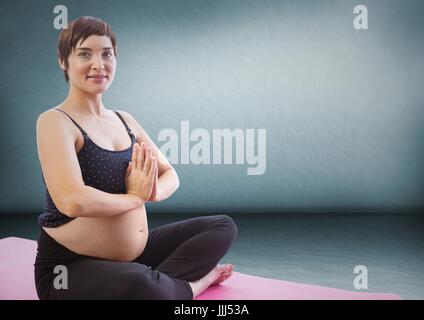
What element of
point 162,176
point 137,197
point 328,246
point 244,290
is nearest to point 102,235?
point 137,197

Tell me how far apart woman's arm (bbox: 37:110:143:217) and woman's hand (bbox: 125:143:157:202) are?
81 mm

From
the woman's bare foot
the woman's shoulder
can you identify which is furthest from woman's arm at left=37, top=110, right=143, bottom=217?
the woman's bare foot

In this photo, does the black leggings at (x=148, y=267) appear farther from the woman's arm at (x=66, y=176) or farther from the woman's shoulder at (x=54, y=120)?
the woman's shoulder at (x=54, y=120)

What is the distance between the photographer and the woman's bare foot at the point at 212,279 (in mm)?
1777

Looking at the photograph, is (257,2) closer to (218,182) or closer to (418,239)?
(218,182)

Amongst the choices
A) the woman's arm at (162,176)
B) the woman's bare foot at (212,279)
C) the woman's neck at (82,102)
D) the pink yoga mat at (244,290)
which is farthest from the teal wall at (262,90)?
the woman's neck at (82,102)

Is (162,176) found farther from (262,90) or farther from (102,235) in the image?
(262,90)

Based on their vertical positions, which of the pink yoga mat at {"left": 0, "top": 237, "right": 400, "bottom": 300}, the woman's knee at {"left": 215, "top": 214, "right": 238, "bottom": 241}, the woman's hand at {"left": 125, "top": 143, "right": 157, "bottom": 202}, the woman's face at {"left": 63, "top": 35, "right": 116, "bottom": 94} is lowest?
the pink yoga mat at {"left": 0, "top": 237, "right": 400, "bottom": 300}

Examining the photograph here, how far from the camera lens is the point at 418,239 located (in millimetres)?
3215

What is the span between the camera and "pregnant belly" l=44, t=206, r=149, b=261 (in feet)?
5.01

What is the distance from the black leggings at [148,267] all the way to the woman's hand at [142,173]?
215mm

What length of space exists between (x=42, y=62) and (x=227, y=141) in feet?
5.56

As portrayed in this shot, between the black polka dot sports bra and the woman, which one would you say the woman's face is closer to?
the woman

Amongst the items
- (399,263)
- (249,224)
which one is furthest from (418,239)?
(249,224)
